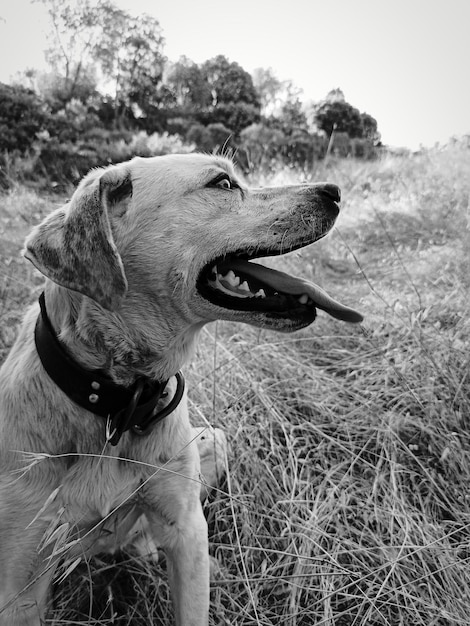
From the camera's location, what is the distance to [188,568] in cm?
169

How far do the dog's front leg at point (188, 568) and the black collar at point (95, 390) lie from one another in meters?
0.37

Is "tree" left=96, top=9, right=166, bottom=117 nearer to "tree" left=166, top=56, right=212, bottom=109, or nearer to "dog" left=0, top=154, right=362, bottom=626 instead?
"tree" left=166, top=56, right=212, bottom=109

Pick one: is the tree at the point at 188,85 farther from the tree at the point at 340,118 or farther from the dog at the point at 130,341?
the dog at the point at 130,341

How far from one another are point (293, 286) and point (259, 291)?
0.39 ft


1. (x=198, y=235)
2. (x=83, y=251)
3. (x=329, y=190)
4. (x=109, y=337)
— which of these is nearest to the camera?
(x=83, y=251)

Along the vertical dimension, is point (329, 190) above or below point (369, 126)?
below

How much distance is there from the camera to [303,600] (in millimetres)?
1910

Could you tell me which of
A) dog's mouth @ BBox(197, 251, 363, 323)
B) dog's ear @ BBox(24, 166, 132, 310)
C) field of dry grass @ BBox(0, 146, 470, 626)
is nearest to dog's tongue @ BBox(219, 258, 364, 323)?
dog's mouth @ BBox(197, 251, 363, 323)

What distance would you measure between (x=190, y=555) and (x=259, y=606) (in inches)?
16.4

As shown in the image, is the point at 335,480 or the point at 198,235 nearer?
the point at 198,235

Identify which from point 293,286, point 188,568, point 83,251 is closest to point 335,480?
point 188,568

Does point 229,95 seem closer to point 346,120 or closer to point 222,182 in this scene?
point 346,120

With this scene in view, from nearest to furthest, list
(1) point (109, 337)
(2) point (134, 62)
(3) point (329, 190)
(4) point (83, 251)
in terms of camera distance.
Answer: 1. (4) point (83, 251)
2. (1) point (109, 337)
3. (3) point (329, 190)
4. (2) point (134, 62)

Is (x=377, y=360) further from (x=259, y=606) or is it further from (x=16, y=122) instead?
(x=16, y=122)
